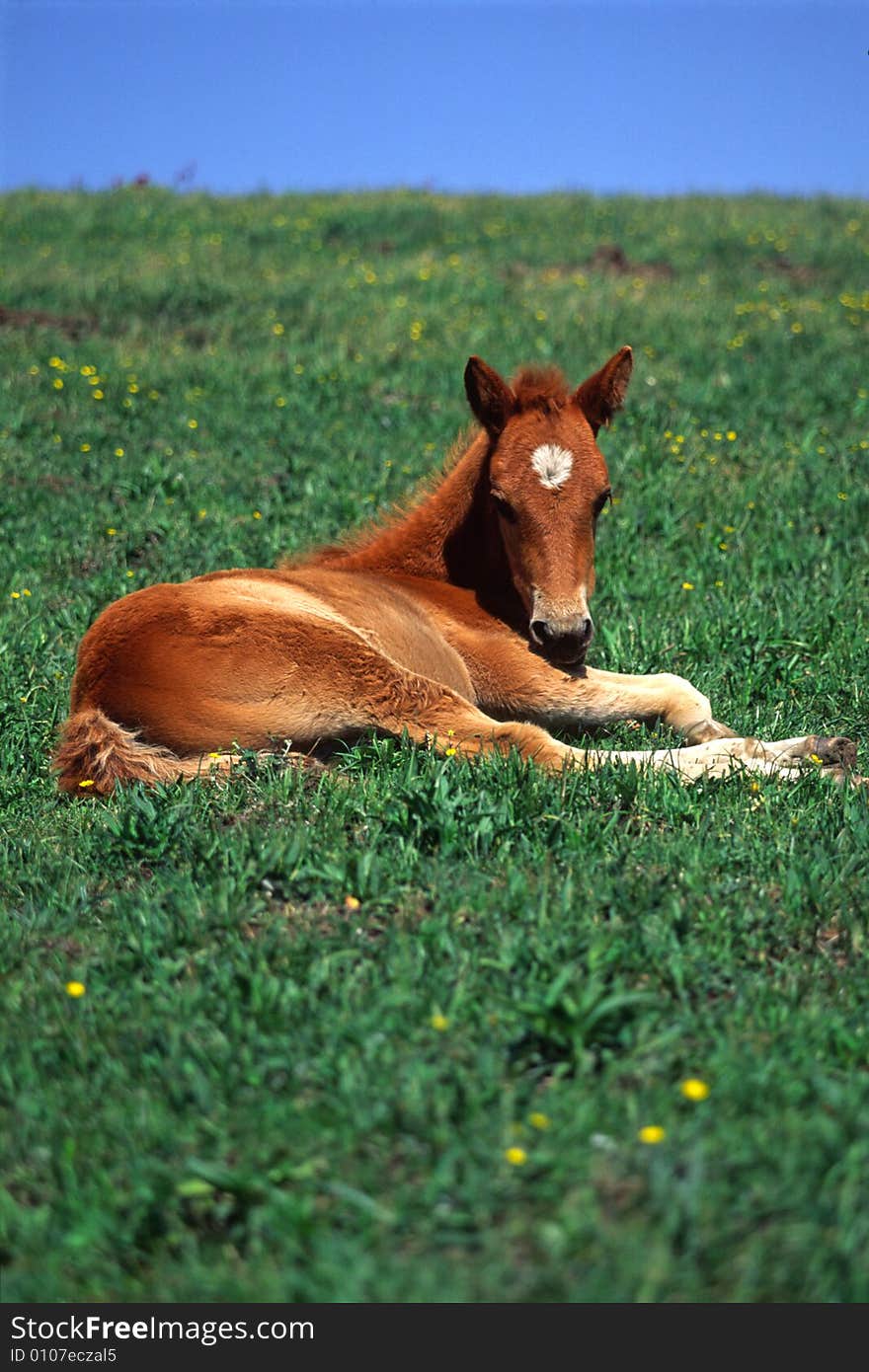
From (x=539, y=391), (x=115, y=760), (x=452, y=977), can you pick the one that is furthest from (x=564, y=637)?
(x=452, y=977)

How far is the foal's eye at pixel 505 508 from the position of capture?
18.3ft

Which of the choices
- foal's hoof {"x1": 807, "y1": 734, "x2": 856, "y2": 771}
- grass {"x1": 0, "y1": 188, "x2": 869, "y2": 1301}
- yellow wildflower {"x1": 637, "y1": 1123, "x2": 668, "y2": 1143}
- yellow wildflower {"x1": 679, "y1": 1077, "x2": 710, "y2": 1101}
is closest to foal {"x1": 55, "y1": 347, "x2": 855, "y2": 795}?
foal's hoof {"x1": 807, "y1": 734, "x2": 856, "y2": 771}

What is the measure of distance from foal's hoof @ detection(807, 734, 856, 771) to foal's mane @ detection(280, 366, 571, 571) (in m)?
1.91

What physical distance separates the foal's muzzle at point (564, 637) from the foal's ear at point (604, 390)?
1.07 m

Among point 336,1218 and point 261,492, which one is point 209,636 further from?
point 261,492

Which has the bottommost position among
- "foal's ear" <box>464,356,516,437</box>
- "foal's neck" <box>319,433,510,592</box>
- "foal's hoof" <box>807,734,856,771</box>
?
"foal's hoof" <box>807,734,856,771</box>

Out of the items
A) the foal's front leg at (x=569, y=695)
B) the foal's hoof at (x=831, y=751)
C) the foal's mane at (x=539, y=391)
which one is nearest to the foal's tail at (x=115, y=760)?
the foal's front leg at (x=569, y=695)

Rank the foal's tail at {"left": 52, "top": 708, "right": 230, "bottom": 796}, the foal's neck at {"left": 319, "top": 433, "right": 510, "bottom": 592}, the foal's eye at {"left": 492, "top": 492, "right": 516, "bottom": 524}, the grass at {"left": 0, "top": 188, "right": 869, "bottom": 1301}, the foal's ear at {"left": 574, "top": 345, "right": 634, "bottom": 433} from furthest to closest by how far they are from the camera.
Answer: the foal's neck at {"left": 319, "top": 433, "right": 510, "bottom": 592} → the foal's ear at {"left": 574, "top": 345, "right": 634, "bottom": 433} → the foal's eye at {"left": 492, "top": 492, "right": 516, "bottom": 524} → the foal's tail at {"left": 52, "top": 708, "right": 230, "bottom": 796} → the grass at {"left": 0, "top": 188, "right": 869, "bottom": 1301}

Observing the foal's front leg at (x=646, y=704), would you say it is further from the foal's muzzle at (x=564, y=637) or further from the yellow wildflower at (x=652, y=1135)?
the yellow wildflower at (x=652, y=1135)

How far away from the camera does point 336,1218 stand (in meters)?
2.45

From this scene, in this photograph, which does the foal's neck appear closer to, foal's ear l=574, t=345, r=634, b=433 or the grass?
foal's ear l=574, t=345, r=634, b=433

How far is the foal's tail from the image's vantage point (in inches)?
186

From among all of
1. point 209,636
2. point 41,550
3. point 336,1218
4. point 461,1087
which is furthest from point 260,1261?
point 41,550

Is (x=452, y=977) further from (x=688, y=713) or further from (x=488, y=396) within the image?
(x=488, y=396)
